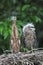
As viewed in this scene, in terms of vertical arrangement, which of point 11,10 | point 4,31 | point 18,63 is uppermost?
point 11,10

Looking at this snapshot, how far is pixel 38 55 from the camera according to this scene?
213 inches

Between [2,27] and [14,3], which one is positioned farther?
[14,3]

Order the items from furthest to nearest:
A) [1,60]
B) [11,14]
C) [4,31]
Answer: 1. [11,14]
2. [4,31]
3. [1,60]

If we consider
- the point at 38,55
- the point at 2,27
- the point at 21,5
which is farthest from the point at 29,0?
the point at 38,55

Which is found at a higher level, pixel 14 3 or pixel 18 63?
pixel 14 3

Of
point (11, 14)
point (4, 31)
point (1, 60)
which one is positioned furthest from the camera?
point (11, 14)

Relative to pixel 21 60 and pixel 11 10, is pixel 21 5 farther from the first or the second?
pixel 21 60

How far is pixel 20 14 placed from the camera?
8.07 meters

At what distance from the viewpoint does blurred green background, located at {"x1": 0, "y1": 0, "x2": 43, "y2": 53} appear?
23.1 feet

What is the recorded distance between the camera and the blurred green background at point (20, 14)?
23.1 ft

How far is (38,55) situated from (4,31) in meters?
1.58

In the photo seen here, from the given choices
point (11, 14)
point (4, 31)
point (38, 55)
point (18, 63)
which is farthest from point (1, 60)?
point (11, 14)

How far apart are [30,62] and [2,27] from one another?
5.74 feet

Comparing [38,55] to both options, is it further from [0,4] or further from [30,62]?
[0,4]
